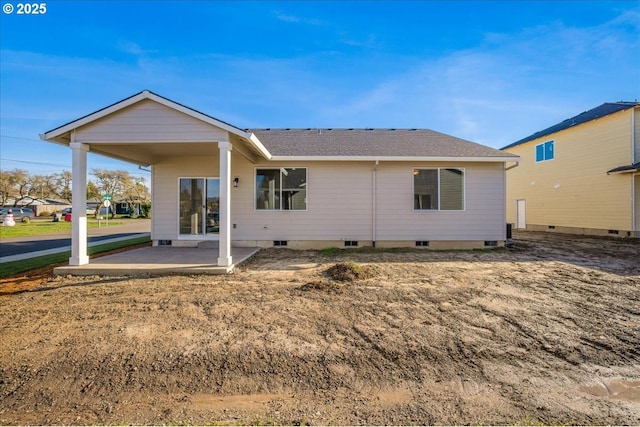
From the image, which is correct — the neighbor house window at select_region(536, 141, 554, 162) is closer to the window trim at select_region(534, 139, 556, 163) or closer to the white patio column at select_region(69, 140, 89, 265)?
the window trim at select_region(534, 139, 556, 163)

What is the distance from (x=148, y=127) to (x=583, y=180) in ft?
61.4

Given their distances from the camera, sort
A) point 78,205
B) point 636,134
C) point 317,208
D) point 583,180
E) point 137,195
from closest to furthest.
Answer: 1. point 78,205
2. point 317,208
3. point 636,134
4. point 583,180
5. point 137,195

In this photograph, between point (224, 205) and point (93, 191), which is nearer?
point (224, 205)

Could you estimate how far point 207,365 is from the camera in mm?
2844

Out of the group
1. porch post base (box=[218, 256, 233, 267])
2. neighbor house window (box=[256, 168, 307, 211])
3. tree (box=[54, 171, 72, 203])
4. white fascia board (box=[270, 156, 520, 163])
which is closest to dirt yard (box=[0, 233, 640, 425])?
porch post base (box=[218, 256, 233, 267])

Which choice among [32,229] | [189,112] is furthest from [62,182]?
[189,112]

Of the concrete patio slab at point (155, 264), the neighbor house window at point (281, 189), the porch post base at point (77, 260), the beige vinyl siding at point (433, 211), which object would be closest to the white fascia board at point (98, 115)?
the porch post base at point (77, 260)

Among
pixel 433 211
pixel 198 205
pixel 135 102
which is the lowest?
pixel 433 211

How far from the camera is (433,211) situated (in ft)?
30.8

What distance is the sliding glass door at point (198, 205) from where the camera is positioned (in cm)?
963

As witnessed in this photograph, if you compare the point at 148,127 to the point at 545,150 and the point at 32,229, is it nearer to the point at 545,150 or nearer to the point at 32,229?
the point at 32,229

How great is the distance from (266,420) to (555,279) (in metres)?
6.32

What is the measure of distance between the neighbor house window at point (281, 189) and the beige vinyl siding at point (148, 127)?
3048 millimetres

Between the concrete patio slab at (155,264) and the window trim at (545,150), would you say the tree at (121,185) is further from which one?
the window trim at (545,150)
